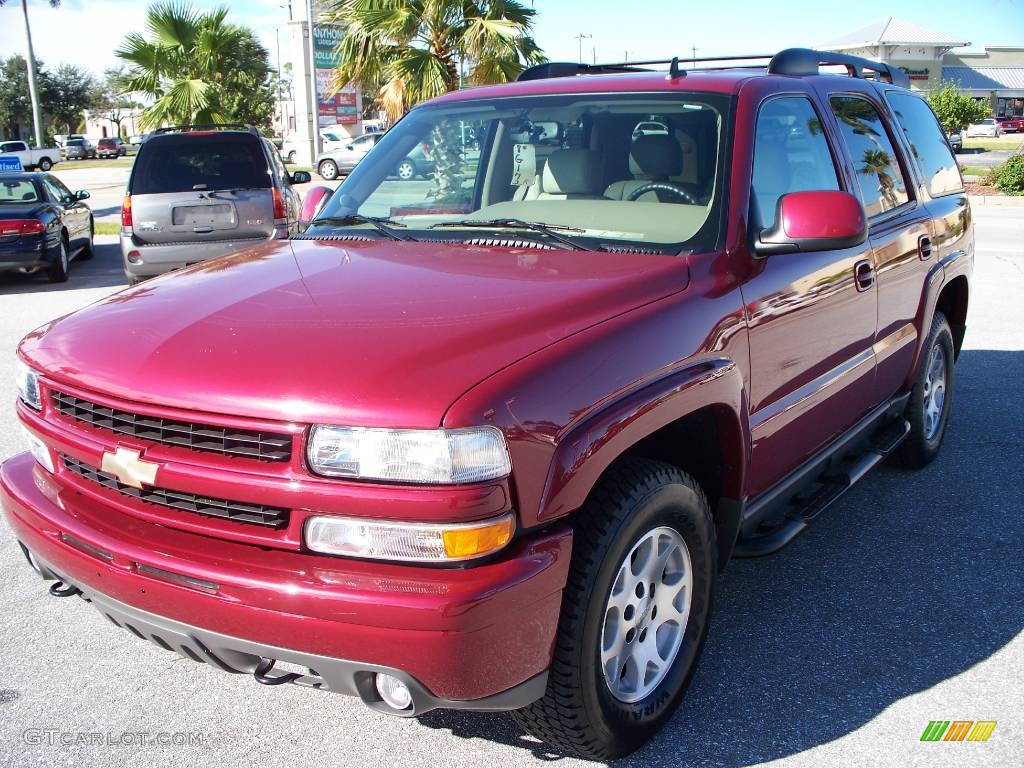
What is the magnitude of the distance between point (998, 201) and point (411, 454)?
21.1 m

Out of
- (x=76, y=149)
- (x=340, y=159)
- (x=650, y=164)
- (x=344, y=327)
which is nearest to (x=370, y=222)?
(x=650, y=164)

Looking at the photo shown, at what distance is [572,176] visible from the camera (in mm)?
3654

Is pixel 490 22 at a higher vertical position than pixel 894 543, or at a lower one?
higher

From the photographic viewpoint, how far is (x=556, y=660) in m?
2.43

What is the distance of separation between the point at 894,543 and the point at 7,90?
3083 inches

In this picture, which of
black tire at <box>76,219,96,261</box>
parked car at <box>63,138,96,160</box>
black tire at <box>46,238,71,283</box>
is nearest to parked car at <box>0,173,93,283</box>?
black tire at <box>46,238,71,283</box>

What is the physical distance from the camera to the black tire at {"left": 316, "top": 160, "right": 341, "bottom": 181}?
105ft

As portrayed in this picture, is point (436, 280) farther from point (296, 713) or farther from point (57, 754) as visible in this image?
point (57, 754)

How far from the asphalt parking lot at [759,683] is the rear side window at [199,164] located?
6815 mm

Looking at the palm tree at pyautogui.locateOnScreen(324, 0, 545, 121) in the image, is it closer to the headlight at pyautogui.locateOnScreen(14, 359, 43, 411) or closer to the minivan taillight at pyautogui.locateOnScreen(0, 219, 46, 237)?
the minivan taillight at pyautogui.locateOnScreen(0, 219, 46, 237)

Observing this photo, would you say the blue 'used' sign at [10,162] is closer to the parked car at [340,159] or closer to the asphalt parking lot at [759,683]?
the parked car at [340,159]

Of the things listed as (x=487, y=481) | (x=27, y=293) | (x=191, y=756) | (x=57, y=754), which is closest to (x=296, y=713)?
(x=191, y=756)

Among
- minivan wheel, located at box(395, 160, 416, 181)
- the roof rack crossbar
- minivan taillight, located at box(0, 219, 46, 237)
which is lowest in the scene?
minivan taillight, located at box(0, 219, 46, 237)

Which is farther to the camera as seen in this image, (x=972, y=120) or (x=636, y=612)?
(x=972, y=120)
